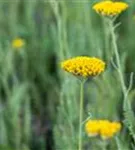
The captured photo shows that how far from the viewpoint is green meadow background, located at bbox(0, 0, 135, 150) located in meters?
1.74

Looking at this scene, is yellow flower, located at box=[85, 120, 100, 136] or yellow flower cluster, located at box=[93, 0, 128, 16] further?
yellow flower cluster, located at box=[93, 0, 128, 16]

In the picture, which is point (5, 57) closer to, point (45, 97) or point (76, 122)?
point (45, 97)

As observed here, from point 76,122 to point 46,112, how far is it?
430mm

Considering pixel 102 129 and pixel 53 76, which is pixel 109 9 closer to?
pixel 102 129

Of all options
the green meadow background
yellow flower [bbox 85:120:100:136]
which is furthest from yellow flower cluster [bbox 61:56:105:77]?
the green meadow background

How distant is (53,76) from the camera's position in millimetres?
2316

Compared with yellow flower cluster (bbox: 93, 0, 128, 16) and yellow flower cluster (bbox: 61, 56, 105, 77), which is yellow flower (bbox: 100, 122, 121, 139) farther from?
yellow flower cluster (bbox: 93, 0, 128, 16)

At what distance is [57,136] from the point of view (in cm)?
156

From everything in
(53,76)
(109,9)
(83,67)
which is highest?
(109,9)

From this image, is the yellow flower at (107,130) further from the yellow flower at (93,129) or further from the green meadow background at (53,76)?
the green meadow background at (53,76)

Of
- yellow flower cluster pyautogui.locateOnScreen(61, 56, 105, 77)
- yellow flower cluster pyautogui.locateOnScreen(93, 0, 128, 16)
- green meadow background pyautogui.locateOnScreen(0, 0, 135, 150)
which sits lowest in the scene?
green meadow background pyautogui.locateOnScreen(0, 0, 135, 150)

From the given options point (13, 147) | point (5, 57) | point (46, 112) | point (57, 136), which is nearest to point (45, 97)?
point (46, 112)

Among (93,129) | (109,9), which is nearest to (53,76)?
(109,9)

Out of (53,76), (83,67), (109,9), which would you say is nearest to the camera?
(83,67)
